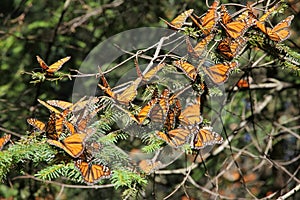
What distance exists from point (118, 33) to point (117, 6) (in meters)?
0.13

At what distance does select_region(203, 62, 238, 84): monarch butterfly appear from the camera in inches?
37.8

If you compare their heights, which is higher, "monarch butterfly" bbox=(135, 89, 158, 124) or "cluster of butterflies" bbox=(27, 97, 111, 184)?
"monarch butterfly" bbox=(135, 89, 158, 124)

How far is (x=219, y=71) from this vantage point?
37.9 inches

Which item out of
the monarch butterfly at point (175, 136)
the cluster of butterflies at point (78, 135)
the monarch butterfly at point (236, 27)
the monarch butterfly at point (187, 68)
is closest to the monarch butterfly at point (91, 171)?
the cluster of butterflies at point (78, 135)

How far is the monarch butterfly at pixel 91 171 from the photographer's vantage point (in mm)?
835

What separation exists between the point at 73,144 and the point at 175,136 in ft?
0.56

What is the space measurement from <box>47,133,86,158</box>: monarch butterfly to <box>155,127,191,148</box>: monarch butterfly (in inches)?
5.1

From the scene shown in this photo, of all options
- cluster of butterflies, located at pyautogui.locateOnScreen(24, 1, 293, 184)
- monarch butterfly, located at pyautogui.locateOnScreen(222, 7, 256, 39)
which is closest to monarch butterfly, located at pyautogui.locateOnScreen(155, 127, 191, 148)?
cluster of butterflies, located at pyautogui.locateOnScreen(24, 1, 293, 184)

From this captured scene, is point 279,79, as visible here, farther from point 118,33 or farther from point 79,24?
point 79,24

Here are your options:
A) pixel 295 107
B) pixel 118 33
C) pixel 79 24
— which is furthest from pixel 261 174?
pixel 79 24

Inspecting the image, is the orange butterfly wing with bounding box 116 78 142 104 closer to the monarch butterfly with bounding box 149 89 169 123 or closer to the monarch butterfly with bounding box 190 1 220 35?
the monarch butterfly with bounding box 149 89 169 123

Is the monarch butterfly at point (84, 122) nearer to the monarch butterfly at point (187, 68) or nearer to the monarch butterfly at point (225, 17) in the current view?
the monarch butterfly at point (187, 68)

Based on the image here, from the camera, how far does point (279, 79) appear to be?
93.2 inches

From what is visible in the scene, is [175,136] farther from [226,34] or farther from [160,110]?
[226,34]
